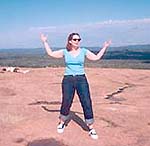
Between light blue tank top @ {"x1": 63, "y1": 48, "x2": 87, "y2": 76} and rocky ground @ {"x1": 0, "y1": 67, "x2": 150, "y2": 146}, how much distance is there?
1.59 meters

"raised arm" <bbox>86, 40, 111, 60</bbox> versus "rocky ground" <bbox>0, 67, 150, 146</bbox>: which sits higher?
"raised arm" <bbox>86, 40, 111, 60</bbox>

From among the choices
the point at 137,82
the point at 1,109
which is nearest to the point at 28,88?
the point at 1,109

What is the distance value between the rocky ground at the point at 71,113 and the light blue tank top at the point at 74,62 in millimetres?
1585

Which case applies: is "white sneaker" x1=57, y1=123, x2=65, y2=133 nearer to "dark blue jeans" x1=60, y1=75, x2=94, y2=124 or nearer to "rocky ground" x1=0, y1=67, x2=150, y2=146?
"rocky ground" x1=0, y1=67, x2=150, y2=146

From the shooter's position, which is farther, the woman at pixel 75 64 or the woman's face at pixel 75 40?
the woman at pixel 75 64

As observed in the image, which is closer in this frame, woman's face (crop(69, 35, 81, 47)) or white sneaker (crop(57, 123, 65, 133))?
woman's face (crop(69, 35, 81, 47))

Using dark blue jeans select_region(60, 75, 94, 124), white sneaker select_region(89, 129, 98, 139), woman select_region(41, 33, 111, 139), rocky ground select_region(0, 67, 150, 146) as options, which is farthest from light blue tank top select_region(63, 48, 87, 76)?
rocky ground select_region(0, 67, 150, 146)

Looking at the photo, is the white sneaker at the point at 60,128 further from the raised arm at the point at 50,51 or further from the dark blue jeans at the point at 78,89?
the raised arm at the point at 50,51

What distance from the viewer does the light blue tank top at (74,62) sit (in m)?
8.48

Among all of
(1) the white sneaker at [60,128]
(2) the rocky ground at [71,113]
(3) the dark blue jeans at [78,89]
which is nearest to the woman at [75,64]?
(3) the dark blue jeans at [78,89]

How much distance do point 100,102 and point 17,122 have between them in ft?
13.2

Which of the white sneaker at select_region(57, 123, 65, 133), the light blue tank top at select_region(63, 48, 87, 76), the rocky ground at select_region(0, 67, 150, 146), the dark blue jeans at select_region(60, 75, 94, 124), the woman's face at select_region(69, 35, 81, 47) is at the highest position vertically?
the woman's face at select_region(69, 35, 81, 47)

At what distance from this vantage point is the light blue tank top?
27.8 feet

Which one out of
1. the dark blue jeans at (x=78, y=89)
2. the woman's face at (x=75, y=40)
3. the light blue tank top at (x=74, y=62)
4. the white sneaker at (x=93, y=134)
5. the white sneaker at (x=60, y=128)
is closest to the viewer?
the woman's face at (x=75, y=40)
